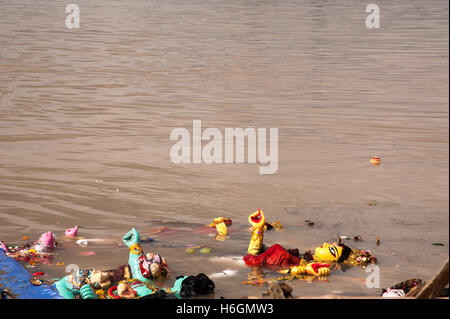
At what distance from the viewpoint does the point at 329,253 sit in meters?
5.59

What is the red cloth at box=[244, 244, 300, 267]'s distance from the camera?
555 centimetres

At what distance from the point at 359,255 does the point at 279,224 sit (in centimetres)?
122

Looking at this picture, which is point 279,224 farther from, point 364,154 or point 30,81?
point 30,81

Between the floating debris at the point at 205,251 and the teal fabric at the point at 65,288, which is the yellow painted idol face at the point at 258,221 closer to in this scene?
the floating debris at the point at 205,251

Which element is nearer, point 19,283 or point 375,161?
point 19,283

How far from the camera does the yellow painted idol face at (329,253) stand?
5.59 metres

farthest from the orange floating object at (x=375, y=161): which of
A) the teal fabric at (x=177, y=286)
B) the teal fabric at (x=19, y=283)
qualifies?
the teal fabric at (x=19, y=283)

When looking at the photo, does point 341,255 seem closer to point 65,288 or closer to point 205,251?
point 205,251

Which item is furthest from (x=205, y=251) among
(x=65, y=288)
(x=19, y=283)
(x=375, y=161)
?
(x=375, y=161)

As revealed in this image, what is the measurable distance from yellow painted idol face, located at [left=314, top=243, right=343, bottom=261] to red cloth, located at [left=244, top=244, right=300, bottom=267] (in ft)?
0.68

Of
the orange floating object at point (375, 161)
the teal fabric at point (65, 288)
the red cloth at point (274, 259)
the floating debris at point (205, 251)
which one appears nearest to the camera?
the teal fabric at point (65, 288)

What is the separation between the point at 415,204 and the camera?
7508 mm

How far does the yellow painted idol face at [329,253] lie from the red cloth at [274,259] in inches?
8.1

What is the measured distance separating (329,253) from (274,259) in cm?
50
